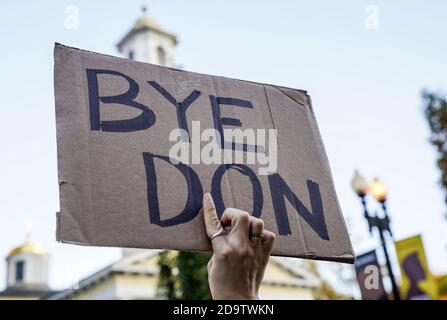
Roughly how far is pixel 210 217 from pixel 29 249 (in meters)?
60.1

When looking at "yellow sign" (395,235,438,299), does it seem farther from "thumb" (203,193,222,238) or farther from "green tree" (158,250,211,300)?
"thumb" (203,193,222,238)

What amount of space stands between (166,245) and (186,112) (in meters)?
0.66

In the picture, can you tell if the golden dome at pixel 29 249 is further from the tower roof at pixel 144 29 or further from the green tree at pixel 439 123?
the green tree at pixel 439 123

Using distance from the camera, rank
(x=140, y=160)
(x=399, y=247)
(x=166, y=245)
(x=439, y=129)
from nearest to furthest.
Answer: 1. (x=166, y=245)
2. (x=140, y=160)
3. (x=399, y=247)
4. (x=439, y=129)

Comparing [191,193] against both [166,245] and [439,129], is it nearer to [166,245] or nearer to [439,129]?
[166,245]

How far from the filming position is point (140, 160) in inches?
83.6

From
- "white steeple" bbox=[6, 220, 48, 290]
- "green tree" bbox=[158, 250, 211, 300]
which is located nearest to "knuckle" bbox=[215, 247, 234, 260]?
"green tree" bbox=[158, 250, 211, 300]

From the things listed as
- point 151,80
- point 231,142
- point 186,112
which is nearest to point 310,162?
point 231,142

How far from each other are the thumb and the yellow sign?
8.28m

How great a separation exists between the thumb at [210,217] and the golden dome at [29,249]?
59.9 meters

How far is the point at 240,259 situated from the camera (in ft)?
5.49

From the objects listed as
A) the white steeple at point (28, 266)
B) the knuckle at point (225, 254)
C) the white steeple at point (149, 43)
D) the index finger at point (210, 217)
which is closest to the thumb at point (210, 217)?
the index finger at point (210, 217)

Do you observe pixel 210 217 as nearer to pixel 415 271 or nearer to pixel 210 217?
pixel 210 217

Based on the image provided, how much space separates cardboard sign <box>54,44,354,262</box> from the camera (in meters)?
1.96
